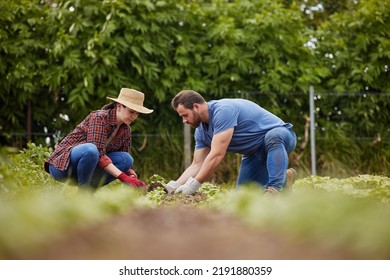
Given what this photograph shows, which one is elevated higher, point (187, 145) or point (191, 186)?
point (191, 186)

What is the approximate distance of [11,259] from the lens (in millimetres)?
2152

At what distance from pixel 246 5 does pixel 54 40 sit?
2709 millimetres

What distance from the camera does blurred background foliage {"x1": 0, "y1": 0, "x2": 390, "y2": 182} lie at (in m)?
8.05

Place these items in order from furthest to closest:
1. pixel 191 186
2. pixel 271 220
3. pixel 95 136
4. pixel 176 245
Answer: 1. pixel 95 136
2. pixel 191 186
3. pixel 271 220
4. pixel 176 245

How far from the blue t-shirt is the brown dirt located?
2.69 metres

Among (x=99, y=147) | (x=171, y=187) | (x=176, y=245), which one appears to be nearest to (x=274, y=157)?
(x=171, y=187)

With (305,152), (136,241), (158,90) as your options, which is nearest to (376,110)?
(305,152)

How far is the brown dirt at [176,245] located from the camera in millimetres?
2129

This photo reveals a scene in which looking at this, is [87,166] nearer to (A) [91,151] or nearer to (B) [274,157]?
(A) [91,151]

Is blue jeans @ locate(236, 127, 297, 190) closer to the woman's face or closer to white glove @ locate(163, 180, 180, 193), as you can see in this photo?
white glove @ locate(163, 180, 180, 193)

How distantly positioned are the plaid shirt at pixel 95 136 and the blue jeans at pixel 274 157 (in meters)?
1.24

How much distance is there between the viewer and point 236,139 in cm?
538

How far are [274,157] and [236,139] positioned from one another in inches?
15.2

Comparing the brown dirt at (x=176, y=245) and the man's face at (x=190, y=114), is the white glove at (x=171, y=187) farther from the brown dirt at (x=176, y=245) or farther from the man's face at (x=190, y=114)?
the brown dirt at (x=176, y=245)
